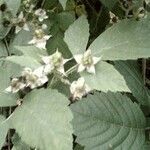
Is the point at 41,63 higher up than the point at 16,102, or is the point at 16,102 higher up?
the point at 41,63

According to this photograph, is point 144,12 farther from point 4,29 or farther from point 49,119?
point 49,119

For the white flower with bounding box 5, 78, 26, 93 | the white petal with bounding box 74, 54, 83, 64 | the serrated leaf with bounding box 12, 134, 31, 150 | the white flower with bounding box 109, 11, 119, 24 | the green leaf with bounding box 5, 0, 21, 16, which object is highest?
the green leaf with bounding box 5, 0, 21, 16

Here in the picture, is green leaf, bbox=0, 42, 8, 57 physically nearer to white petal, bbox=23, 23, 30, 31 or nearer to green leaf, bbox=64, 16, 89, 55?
white petal, bbox=23, 23, 30, 31

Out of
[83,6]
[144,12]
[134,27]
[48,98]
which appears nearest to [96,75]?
[48,98]

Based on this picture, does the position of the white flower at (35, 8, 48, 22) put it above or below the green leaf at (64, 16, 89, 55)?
below

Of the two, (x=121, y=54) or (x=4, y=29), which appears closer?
(x=121, y=54)

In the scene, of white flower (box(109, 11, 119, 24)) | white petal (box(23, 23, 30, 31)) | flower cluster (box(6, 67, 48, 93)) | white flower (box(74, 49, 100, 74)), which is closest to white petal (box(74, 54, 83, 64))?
white flower (box(74, 49, 100, 74))
